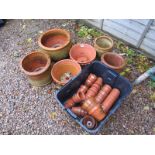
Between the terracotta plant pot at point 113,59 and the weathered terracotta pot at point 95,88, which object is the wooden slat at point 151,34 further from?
the weathered terracotta pot at point 95,88

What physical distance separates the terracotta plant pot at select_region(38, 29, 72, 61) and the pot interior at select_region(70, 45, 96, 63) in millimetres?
103

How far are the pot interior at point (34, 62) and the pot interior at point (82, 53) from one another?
1.38ft

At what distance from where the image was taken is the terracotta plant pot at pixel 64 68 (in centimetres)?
248

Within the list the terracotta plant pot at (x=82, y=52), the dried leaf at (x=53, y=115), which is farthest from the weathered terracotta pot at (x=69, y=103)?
the terracotta plant pot at (x=82, y=52)

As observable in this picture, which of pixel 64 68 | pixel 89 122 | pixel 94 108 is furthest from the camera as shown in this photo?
pixel 64 68

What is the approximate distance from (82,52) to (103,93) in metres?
0.82

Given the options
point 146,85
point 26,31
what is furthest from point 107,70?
point 26,31

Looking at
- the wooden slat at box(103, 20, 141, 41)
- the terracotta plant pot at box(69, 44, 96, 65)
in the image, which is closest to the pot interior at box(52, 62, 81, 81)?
the terracotta plant pot at box(69, 44, 96, 65)

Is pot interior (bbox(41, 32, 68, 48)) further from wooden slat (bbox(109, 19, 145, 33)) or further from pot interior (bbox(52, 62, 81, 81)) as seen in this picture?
wooden slat (bbox(109, 19, 145, 33))

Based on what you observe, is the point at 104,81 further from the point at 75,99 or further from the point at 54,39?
the point at 54,39

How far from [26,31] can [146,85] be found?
2193 millimetres

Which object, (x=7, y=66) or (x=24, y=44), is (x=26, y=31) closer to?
(x=24, y=44)

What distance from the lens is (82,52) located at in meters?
2.77

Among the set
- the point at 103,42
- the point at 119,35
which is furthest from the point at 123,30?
the point at 103,42
